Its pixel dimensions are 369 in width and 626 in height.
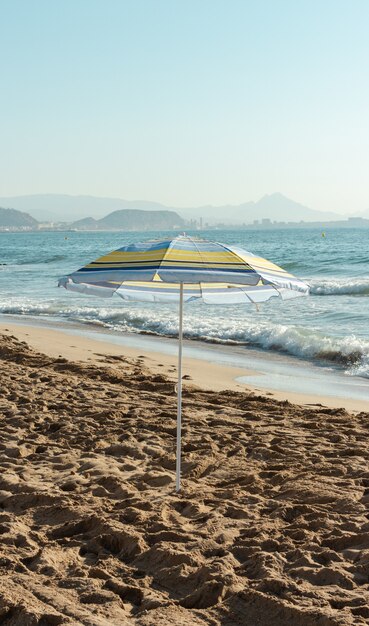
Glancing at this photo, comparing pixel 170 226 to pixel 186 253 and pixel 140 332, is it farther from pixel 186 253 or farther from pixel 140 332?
pixel 186 253

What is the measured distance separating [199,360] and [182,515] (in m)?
7.66

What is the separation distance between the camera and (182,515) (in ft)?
16.5

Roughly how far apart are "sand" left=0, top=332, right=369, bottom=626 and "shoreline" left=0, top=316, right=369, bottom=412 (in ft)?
4.58

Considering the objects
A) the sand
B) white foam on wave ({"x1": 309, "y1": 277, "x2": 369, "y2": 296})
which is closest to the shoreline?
the sand

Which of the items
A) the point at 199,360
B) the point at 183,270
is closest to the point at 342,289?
the point at 199,360

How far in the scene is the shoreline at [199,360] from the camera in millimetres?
9953

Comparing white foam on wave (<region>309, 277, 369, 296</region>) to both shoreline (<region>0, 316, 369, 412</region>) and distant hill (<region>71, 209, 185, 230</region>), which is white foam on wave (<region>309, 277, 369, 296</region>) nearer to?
shoreline (<region>0, 316, 369, 412</region>)

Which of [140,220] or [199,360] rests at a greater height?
[140,220]

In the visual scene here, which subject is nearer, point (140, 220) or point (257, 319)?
point (257, 319)

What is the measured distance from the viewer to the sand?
3.74 metres

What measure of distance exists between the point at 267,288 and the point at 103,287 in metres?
1.22

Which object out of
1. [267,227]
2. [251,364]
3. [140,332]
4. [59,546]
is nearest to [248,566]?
[59,546]

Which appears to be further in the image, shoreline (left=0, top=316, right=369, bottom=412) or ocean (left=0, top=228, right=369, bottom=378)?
ocean (left=0, top=228, right=369, bottom=378)

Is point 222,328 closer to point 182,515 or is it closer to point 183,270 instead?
point 182,515
